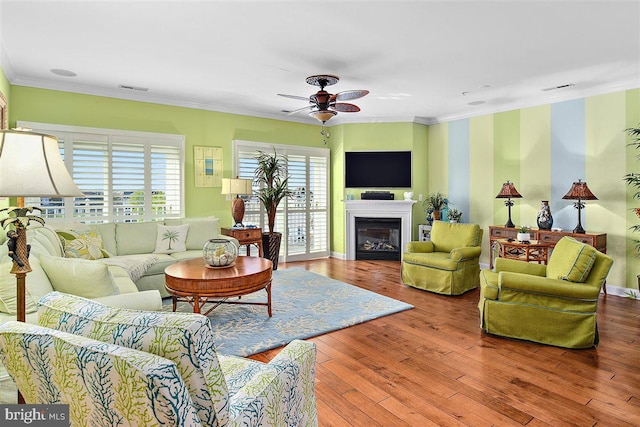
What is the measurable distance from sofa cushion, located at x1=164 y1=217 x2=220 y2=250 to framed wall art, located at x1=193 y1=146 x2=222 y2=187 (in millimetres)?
878

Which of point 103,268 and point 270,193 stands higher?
point 270,193

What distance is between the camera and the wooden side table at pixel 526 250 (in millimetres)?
4980

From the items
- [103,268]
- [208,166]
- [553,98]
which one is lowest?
[103,268]

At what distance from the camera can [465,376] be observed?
2729 mm

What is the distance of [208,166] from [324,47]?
317 cm

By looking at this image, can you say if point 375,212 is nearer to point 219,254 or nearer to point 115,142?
point 219,254

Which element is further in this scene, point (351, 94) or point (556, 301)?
point (351, 94)

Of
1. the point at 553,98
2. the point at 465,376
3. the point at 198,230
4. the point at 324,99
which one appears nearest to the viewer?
the point at 465,376

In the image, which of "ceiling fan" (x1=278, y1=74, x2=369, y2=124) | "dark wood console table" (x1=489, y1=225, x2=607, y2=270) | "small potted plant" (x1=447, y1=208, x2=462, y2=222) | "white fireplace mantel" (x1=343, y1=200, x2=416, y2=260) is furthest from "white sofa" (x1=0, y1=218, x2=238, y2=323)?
"dark wood console table" (x1=489, y1=225, x2=607, y2=270)

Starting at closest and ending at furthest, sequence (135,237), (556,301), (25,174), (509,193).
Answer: (25,174) < (556,301) < (135,237) < (509,193)

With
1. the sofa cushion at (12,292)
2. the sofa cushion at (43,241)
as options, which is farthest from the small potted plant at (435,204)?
the sofa cushion at (12,292)

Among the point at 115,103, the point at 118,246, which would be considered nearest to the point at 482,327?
the point at 118,246

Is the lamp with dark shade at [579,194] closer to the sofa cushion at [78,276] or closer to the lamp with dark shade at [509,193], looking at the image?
the lamp with dark shade at [509,193]
